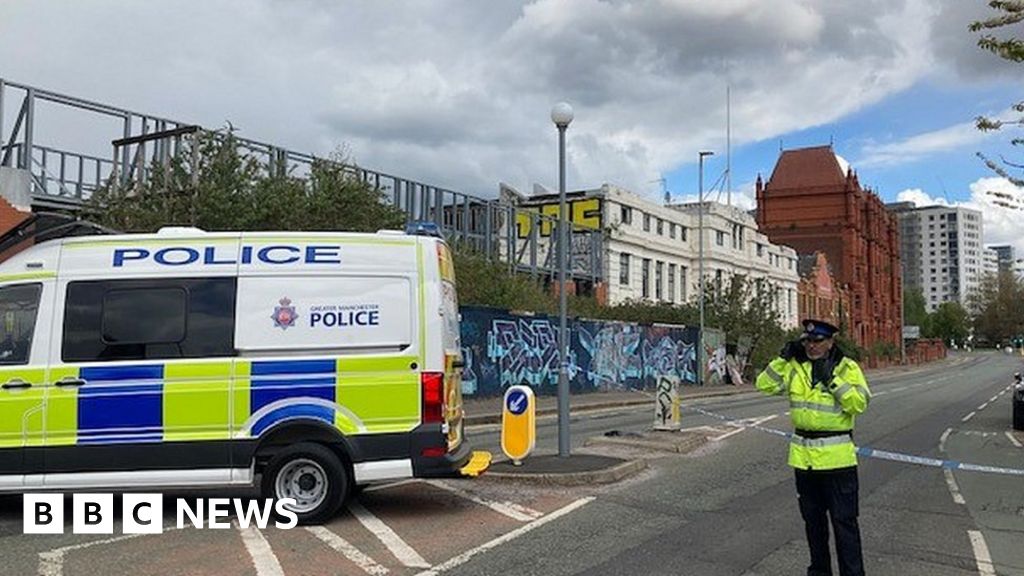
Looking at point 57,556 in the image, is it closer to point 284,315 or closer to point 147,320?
point 147,320

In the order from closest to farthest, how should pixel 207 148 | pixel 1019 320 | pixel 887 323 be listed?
pixel 207 148 < pixel 1019 320 < pixel 887 323

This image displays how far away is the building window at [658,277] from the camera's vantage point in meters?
53.9

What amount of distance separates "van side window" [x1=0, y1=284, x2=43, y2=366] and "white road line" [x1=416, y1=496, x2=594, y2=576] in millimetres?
4029

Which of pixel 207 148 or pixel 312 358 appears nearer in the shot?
pixel 312 358

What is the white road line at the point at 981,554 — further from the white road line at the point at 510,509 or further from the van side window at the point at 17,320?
the van side window at the point at 17,320

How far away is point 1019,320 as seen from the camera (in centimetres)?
9806

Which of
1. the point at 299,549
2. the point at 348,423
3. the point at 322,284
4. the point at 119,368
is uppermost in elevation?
the point at 322,284

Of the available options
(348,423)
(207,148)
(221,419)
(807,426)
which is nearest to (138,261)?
(221,419)

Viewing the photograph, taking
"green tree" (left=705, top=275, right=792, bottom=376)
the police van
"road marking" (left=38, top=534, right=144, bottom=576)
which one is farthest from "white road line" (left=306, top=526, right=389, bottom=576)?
"green tree" (left=705, top=275, right=792, bottom=376)

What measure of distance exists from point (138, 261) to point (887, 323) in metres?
113

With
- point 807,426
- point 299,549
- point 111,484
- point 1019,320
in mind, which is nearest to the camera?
point 807,426

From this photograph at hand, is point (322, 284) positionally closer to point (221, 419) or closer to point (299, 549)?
point (221, 419)

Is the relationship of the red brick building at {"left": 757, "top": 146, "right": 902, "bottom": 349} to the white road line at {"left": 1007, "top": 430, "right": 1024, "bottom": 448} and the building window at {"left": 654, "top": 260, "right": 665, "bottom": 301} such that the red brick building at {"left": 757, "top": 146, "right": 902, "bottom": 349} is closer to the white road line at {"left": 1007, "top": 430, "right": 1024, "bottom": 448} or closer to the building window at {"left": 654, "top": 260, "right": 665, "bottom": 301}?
the building window at {"left": 654, "top": 260, "right": 665, "bottom": 301}

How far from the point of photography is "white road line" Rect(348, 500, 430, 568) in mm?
6710
